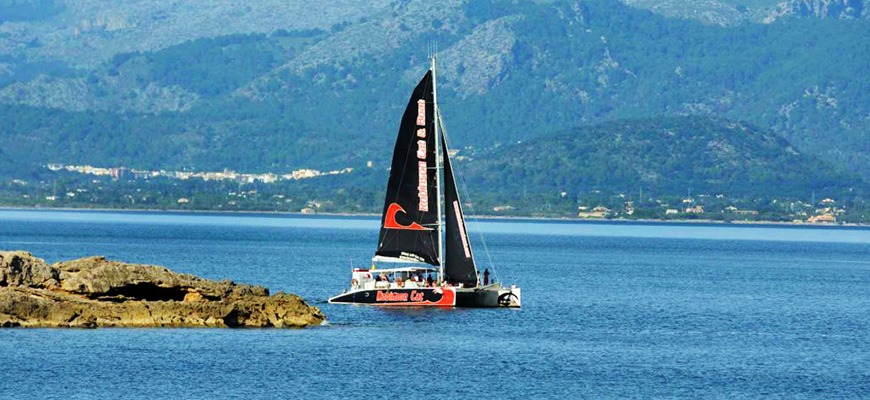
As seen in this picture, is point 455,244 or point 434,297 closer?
point 434,297

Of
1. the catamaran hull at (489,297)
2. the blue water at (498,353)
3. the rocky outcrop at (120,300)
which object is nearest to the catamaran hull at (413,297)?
the catamaran hull at (489,297)

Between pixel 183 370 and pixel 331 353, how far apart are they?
752cm

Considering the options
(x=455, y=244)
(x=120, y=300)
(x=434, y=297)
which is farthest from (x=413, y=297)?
(x=120, y=300)

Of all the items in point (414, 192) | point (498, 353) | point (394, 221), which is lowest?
point (498, 353)

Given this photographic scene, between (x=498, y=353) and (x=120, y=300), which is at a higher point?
(x=120, y=300)

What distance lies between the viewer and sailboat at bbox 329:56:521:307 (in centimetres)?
8712

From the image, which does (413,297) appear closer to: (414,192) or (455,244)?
(455,244)

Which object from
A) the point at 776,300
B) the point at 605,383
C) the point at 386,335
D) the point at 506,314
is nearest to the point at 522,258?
the point at 776,300

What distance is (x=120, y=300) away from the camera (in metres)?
77.2

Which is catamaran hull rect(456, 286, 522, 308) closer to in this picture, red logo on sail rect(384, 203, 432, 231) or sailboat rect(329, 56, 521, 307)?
sailboat rect(329, 56, 521, 307)

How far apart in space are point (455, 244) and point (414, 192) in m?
3.17

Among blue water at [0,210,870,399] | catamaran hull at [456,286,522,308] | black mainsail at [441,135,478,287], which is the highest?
black mainsail at [441,135,478,287]

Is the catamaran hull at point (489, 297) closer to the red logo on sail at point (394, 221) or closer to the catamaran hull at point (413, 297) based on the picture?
the catamaran hull at point (413, 297)

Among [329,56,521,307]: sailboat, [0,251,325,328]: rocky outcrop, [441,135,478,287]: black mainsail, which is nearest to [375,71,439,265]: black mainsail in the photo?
[329,56,521,307]: sailboat
